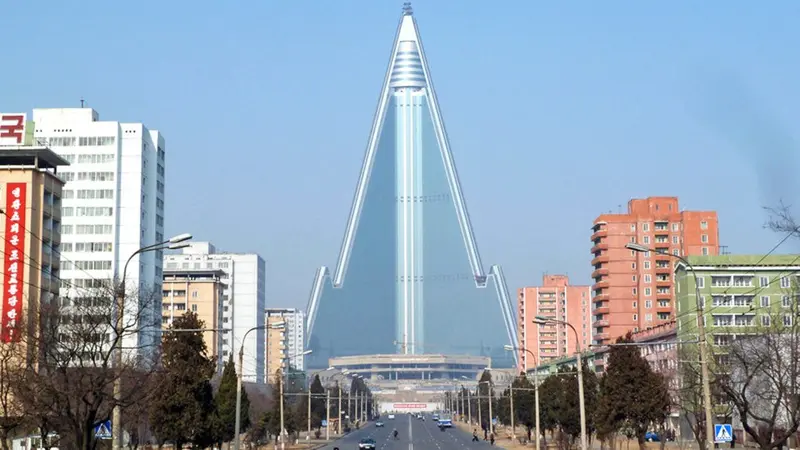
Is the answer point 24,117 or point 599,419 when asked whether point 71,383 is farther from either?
point 24,117

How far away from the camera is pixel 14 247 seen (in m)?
104

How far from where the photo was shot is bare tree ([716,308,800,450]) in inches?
1820

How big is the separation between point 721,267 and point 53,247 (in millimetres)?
70156

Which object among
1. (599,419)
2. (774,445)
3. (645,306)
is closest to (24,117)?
(599,419)

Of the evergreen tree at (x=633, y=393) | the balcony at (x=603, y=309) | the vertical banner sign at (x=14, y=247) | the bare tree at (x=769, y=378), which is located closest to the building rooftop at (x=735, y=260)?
Answer: the bare tree at (x=769, y=378)

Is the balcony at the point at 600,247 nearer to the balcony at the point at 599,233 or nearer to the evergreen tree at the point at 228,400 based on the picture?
the balcony at the point at 599,233

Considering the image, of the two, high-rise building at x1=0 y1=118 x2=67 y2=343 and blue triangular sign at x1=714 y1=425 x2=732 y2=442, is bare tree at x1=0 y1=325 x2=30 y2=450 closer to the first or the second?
blue triangular sign at x1=714 y1=425 x2=732 y2=442

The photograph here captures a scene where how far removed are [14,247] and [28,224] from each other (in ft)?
10.1

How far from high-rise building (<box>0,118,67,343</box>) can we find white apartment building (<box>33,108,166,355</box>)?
4525 cm

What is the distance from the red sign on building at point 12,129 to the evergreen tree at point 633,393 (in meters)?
67.9

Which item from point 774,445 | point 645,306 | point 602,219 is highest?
point 602,219

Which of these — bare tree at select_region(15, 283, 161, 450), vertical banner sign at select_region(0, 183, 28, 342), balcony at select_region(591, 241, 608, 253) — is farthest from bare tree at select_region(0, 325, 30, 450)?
balcony at select_region(591, 241, 608, 253)

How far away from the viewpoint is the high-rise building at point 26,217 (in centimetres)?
10262

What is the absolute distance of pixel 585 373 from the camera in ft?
273
